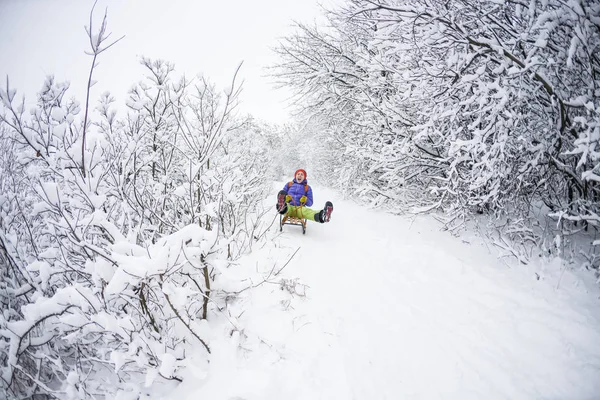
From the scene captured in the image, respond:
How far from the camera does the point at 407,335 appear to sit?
239cm

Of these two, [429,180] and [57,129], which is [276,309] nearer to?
[57,129]

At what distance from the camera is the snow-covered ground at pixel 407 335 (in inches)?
74.3

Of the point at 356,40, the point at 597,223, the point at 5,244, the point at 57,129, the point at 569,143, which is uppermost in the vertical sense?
the point at 356,40

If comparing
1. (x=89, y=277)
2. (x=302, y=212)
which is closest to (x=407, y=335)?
(x=89, y=277)

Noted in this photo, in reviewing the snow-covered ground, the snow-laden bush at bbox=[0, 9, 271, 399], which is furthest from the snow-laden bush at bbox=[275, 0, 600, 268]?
the snow-laden bush at bbox=[0, 9, 271, 399]

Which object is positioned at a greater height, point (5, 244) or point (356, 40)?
point (356, 40)

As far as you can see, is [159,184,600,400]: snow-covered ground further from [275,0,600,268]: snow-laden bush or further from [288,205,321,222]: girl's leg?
[288,205,321,222]: girl's leg

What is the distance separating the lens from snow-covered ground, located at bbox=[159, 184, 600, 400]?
6.19 ft

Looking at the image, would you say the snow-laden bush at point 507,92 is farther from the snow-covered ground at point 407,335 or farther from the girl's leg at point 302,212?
the girl's leg at point 302,212

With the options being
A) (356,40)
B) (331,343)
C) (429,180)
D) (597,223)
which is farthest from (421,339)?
(356,40)

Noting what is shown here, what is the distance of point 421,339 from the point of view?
7.68 ft

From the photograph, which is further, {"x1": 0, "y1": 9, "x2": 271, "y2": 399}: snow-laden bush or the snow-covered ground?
the snow-covered ground

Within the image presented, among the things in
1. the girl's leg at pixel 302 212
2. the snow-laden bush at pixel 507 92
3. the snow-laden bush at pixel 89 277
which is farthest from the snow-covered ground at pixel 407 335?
the girl's leg at pixel 302 212

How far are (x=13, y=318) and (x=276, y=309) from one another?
216 centimetres
